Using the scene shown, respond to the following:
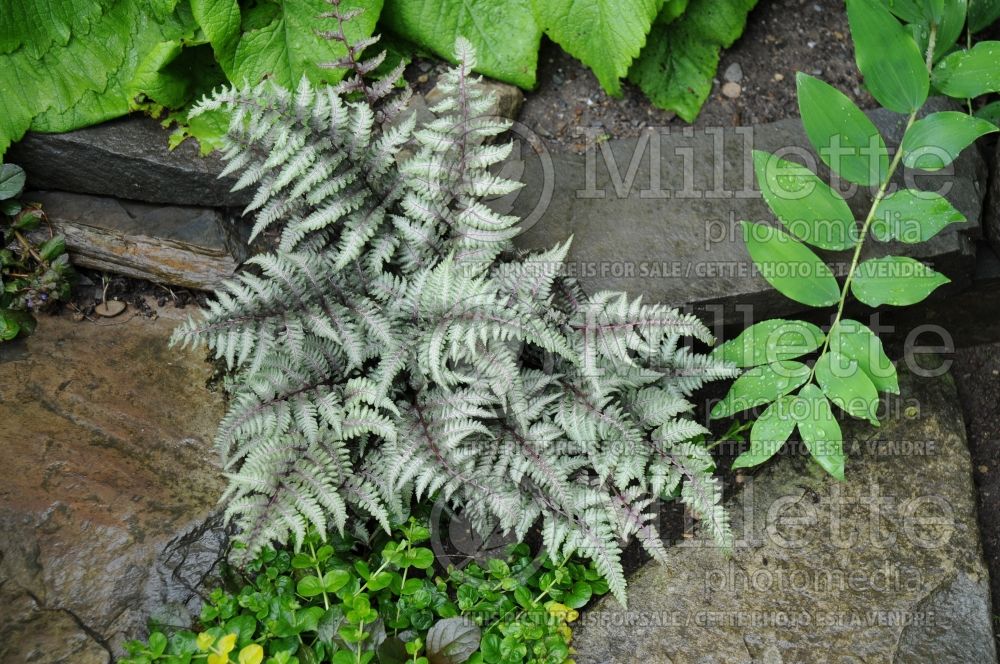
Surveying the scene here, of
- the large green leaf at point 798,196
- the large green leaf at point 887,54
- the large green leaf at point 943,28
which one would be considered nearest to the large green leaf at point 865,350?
the large green leaf at point 798,196

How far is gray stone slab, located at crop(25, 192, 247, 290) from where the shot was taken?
317 centimetres

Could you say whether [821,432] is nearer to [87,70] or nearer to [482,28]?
[482,28]

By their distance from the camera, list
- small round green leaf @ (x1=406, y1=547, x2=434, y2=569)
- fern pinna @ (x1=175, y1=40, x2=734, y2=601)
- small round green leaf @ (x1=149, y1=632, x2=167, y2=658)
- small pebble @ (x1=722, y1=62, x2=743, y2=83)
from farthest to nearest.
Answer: small pebble @ (x1=722, y1=62, x2=743, y2=83) → small round green leaf @ (x1=406, y1=547, x2=434, y2=569) → fern pinna @ (x1=175, y1=40, x2=734, y2=601) → small round green leaf @ (x1=149, y1=632, x2=167, y2=658)

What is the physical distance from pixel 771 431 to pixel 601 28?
4.98ft

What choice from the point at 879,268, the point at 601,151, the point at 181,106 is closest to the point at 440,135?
the point at 601,151

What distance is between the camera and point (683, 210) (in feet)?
10.6

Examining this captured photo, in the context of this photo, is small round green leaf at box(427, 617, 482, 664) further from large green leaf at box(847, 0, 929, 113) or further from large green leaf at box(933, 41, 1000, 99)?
large green leaf at box(933, 41, 1000, 99)

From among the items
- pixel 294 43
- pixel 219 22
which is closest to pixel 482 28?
pixel 294 43

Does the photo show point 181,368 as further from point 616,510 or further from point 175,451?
point 616,510

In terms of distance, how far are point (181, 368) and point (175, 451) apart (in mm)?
326

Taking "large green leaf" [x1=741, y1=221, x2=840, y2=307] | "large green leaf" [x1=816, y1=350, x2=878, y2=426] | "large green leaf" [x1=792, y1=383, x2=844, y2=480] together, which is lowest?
"large green leaf" [x1=792, y1=383, x2=844, y2=480]

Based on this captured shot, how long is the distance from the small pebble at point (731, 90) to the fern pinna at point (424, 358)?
3.91ft

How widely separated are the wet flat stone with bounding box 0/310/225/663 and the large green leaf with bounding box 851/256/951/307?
2217mm

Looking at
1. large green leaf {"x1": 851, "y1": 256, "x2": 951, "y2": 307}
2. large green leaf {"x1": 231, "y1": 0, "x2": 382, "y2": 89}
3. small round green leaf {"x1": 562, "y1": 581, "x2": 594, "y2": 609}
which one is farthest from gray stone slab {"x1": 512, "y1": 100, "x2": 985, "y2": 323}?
small round green leaf {"x1": 562, "y1": 581, "x2": 594, "y2": 609}
